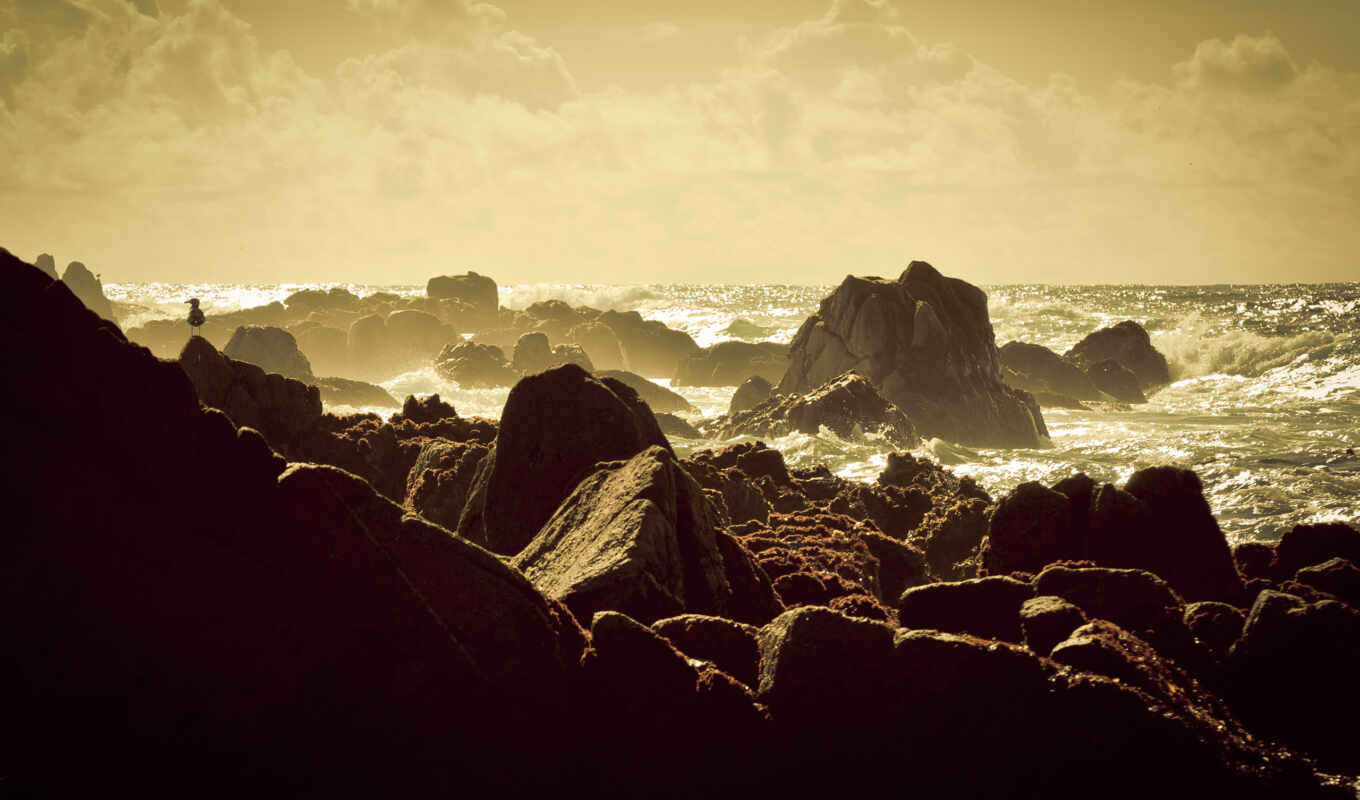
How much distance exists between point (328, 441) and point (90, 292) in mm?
120917

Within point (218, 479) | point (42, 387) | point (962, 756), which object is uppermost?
point (42, 387)

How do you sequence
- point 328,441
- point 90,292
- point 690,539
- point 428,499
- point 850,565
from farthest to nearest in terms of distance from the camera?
1. point 90,292
2. point 328,441
3. point 428,499
4. point 850,565
5. point 690,539

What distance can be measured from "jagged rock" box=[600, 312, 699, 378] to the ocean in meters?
14.5

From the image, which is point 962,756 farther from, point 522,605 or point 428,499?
point 428,499

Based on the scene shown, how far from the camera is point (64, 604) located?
6.05 m

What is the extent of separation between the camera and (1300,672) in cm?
719

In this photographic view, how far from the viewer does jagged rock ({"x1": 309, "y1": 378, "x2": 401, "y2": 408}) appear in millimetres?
56806

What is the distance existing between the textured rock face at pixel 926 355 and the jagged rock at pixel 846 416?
449 cm

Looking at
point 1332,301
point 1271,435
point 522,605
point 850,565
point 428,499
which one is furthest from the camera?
point 1332,301

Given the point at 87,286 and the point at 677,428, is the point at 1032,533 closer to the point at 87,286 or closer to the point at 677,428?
the point at 677,428

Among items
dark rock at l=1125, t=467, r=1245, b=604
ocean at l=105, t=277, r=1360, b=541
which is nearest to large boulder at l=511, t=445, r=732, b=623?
dark rock at l=1125, t=467, r=1245, b=604

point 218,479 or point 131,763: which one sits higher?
point 218,479

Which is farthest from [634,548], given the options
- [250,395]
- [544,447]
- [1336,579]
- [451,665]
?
[250,395]

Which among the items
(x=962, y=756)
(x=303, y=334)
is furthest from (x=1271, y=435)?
(x=303, y=334)
